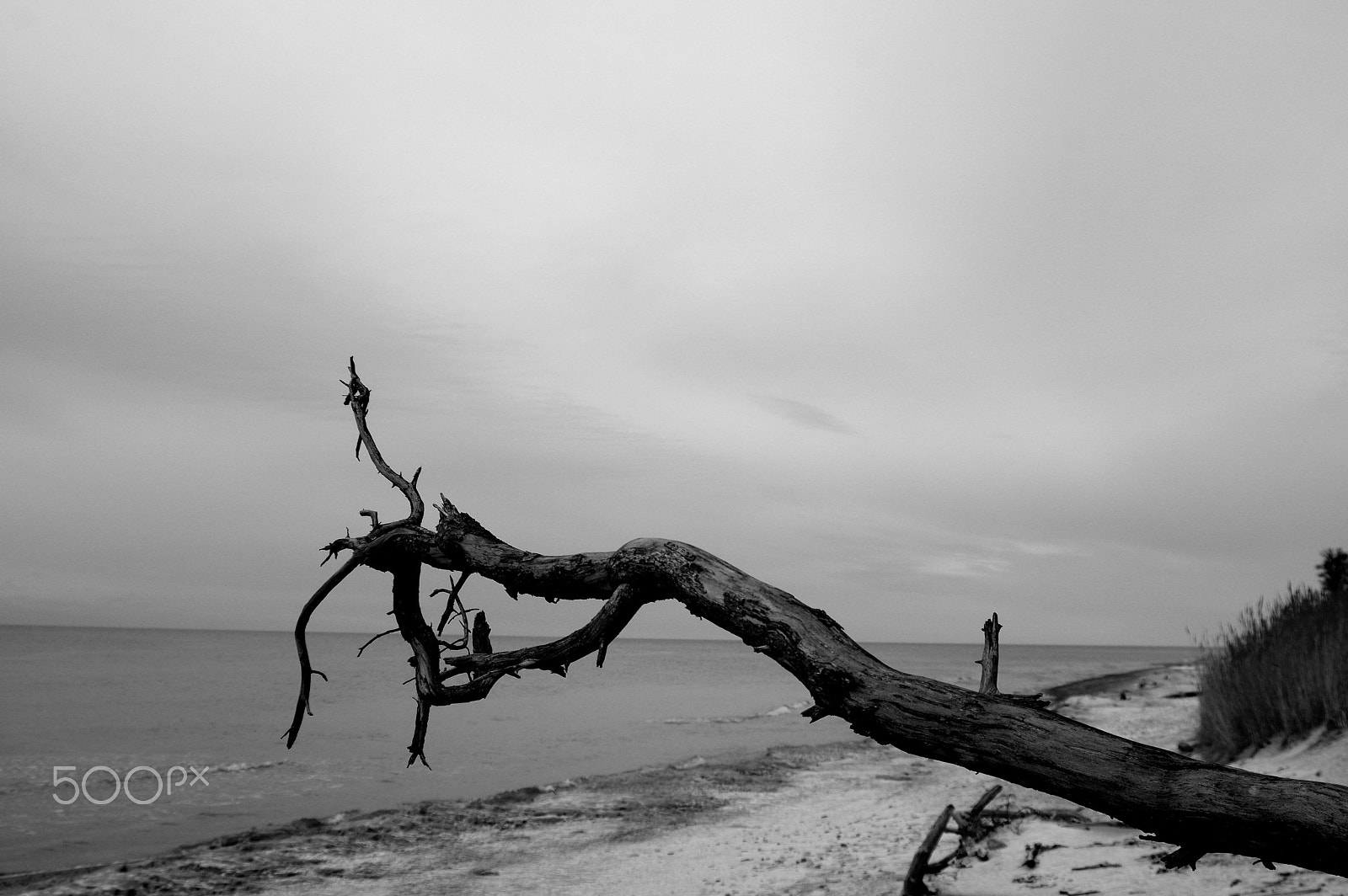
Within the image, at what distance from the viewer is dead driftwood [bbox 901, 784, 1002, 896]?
784 cm

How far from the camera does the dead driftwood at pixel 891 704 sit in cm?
272

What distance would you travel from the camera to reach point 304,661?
4445 millimetres

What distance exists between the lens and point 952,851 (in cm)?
930

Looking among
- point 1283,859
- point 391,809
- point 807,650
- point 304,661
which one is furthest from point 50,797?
point 1283,859

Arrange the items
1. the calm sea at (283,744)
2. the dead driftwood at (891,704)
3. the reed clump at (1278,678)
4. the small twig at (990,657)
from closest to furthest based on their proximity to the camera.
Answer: the dead driftwood at (891,704)
the small twig at (990,657)
the reed clump at (1278,678)
the calm sea at (283,744)

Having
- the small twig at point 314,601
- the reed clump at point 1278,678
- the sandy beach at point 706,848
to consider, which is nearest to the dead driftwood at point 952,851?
the sandy beach at point 706,848

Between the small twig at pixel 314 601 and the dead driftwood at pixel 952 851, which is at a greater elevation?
the small twig at pixel 314 601

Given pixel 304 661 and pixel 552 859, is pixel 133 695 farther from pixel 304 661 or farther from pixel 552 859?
pixel 304 661

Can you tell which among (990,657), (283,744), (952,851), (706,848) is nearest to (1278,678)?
(952,851)

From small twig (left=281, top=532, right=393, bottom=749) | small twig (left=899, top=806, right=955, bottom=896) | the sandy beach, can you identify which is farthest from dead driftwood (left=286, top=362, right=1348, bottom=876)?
small twig (left=899, top=806, right=955, bottom=896)

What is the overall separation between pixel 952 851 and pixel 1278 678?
449cm

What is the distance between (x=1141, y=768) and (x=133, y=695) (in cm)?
4537

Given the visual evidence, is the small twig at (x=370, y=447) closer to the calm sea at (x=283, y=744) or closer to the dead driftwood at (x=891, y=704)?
the dead driftwood at (x=891, y=704)

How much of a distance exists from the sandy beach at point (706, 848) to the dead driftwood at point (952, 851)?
0.14 meters
